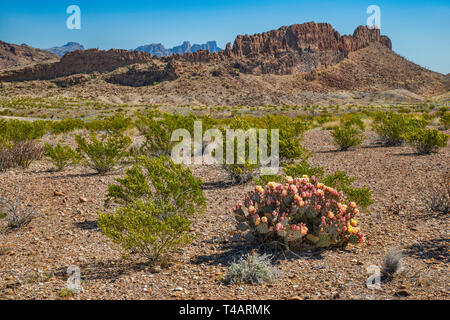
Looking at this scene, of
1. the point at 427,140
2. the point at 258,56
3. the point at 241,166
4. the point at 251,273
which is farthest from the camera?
the point at 258,56

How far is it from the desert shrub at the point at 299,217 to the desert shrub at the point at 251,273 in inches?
24.9

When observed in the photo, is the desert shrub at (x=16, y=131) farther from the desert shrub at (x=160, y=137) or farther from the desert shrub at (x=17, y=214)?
the desert shrub at (x=17, y=214)

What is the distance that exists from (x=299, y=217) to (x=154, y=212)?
2.05 meters

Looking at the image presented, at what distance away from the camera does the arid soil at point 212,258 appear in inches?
148

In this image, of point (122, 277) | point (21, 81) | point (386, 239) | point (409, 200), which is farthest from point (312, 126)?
point (21, 81)

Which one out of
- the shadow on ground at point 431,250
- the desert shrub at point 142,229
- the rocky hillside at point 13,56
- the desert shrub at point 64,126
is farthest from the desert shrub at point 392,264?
the rocky hillside at point 13,56

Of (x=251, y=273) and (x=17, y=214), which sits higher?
(x=17, y=214)

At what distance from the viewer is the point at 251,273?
4027 millimetres

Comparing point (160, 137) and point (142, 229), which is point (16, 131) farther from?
point (142, 229)

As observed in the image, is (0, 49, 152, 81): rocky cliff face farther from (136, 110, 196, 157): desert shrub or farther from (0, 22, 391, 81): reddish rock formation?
(136, 110, 196, 157): desert shrub

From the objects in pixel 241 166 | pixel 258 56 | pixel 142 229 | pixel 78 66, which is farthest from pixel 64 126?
pixel 78 66

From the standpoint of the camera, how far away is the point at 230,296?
367cm

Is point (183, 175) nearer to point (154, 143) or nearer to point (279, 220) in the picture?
point (279, 220)

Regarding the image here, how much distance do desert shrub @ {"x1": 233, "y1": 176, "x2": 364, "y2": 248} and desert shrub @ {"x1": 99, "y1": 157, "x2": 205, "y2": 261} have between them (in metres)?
1.04
